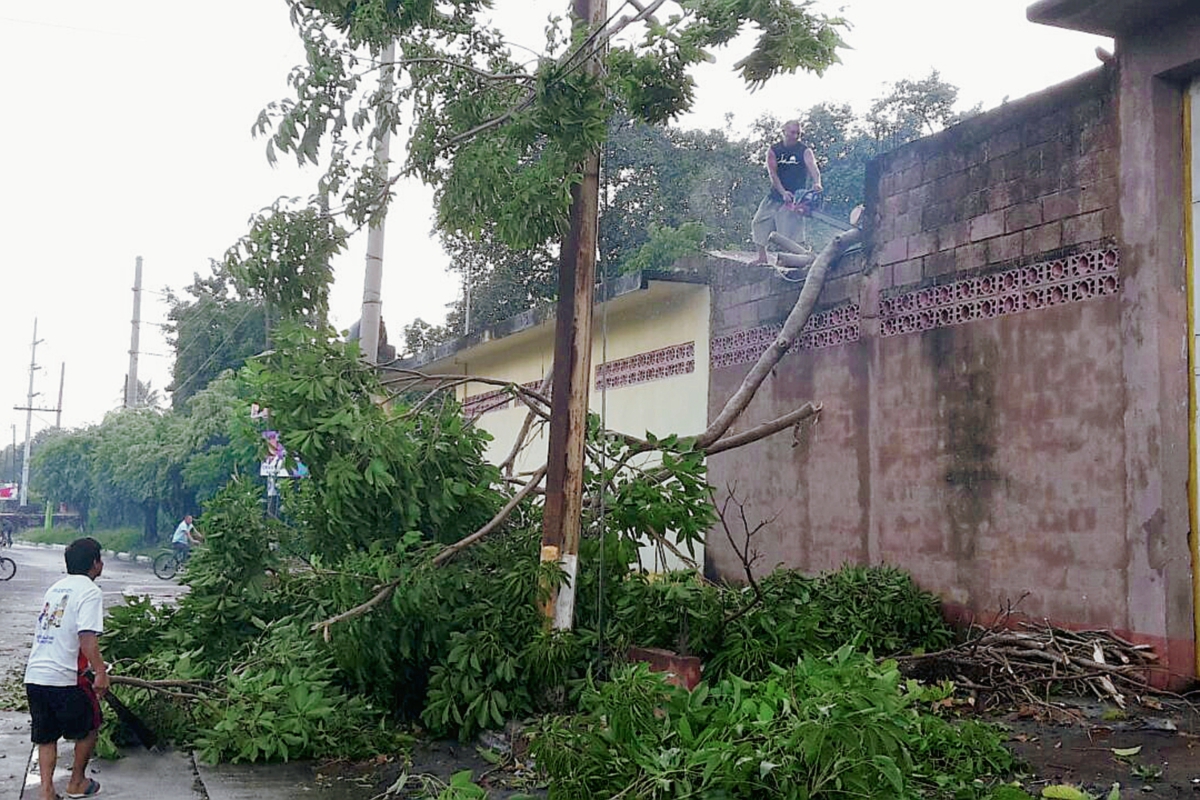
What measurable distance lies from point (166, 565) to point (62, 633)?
75.7ft

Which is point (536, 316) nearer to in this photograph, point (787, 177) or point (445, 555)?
point (787, 177)

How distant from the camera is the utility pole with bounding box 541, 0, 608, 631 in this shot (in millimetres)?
7398

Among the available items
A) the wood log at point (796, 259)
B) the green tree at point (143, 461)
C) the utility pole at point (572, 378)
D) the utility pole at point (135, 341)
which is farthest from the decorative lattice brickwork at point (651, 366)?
the utility pole at point (135, 341)

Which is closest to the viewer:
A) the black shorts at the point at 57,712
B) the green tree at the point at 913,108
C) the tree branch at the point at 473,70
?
the black shorts at the point at 57,712

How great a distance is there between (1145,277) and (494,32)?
466cm

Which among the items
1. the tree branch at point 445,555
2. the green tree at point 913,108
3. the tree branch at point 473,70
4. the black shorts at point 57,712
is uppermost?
the green tree at point 913,108

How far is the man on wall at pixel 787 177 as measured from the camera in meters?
11.4

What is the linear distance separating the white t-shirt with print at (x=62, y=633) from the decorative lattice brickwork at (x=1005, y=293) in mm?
6089

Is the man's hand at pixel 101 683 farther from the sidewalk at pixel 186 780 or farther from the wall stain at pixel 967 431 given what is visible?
the wall stain at pixel 967 431

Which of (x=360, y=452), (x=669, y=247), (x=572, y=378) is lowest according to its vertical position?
(x=360, y=452)

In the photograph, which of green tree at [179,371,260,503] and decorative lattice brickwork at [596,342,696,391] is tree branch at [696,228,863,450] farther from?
green tree at [179,371,260,503]

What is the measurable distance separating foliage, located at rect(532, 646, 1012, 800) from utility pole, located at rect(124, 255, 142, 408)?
126 feet

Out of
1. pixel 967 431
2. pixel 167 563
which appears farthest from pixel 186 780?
pixel 167 563

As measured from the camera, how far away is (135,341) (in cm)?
4053
